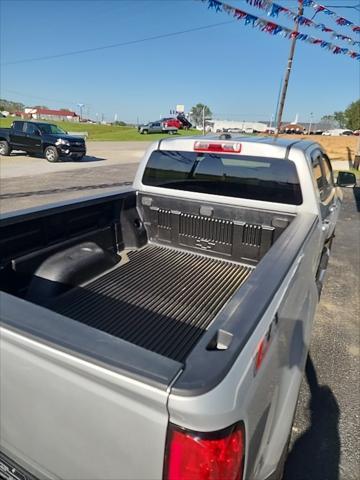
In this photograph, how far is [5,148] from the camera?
1828cm

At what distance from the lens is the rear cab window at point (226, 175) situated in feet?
10.3

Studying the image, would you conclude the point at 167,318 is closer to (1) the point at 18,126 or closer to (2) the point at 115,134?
(1) the point at 18,126

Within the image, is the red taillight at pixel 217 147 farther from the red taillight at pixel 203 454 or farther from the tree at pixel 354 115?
the tree at pixel 354 115

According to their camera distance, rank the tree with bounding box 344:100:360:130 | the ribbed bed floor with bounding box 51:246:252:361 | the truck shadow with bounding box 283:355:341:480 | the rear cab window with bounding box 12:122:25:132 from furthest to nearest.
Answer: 1. the tree with bounding box 344:100:360:130
2. the rear cab window with bounding box 12:122:25:132
3. the ribbed bed floor with bounding box 51:246:252:361
4. the truck shadow with bounding box 283:355:341:480

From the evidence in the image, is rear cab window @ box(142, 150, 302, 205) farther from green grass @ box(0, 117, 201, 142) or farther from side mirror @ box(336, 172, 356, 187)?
green grass @ box(0, 117, 201, 142)

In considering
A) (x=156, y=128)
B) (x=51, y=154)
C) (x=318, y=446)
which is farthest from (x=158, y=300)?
(x=156, y=128)

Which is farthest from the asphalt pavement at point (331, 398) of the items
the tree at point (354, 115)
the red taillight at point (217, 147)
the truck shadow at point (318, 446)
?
the tree at point (354, 115)

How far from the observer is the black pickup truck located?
16.5 metres

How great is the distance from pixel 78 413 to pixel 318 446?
6.40ft

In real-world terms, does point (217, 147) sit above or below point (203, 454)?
above

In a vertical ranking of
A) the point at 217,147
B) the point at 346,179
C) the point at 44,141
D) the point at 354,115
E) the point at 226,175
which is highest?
the point at 354,115

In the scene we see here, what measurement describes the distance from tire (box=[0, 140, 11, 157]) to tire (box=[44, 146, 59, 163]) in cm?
300

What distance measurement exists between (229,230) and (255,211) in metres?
0.34

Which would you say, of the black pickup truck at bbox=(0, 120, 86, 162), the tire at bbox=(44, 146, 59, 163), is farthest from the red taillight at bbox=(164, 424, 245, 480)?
the tire at bbox=(44, 146, 59, 163)
